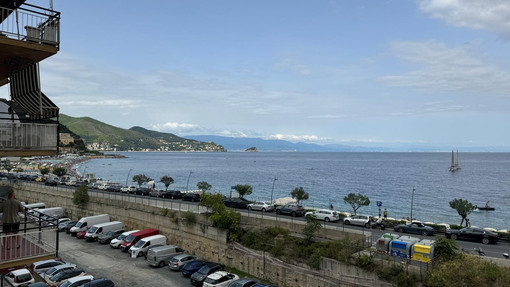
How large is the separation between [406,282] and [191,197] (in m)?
31.9

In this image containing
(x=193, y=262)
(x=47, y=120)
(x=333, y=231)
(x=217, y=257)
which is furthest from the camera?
(x=217, y=257)

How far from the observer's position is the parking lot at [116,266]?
23.7m

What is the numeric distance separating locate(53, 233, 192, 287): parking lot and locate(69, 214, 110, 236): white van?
2.40 meters

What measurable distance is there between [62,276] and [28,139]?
15916 millimetres

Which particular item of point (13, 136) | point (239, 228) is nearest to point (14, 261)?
point (13, 136)

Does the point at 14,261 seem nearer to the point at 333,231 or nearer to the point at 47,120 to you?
the point at 47,120

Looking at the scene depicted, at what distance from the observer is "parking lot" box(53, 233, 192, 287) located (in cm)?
2372

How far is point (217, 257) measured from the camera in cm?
2717

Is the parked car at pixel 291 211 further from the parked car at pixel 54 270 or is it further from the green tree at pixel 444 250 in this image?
the parked car at pixel 54 270

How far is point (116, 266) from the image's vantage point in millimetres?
26531

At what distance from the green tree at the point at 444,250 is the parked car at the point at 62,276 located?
73.9ft

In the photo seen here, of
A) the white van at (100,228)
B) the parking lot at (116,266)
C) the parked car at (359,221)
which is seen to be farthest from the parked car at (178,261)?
the parked car at (359,221)

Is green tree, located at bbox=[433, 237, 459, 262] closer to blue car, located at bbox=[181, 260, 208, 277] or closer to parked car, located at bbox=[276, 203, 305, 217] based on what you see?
blue car, located at bbox=[181, 260, 208, 277]

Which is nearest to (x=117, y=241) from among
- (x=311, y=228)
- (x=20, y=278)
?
(x=20, y=278)
